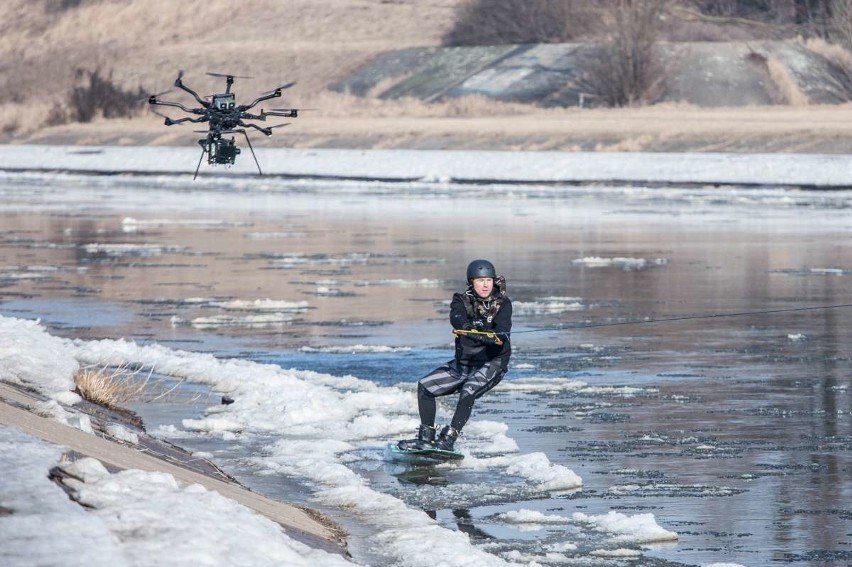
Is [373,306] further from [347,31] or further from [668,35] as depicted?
[347,31]

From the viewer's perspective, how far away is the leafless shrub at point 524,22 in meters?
82.4

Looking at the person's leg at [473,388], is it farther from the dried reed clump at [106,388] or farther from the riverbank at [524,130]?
the riverbank at [524,130]

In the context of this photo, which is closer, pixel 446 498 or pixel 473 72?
pixel 446 498

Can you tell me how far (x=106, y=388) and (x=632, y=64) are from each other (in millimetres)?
58834

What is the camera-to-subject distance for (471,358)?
37.8 ft

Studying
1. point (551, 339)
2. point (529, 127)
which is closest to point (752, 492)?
point (551, 339)

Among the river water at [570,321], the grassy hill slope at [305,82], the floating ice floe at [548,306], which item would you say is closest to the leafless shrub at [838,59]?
the grassy hill slope at [305,82]

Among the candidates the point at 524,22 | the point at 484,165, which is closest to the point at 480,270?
the point at 484,165

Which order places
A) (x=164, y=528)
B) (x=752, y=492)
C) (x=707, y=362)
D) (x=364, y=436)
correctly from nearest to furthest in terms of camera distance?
A: (x=164, y=528), (x=752, y=492), (x=364, y=436), (x=707, y=362)

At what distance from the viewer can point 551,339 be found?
1739cm

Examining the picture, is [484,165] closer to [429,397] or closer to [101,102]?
[101,102]

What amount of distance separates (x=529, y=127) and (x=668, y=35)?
862 inches

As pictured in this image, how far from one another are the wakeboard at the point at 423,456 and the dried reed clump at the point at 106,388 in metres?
2.28

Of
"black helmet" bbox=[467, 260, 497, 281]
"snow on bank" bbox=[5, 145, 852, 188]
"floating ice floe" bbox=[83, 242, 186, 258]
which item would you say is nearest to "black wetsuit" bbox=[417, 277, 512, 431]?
"black helmet" bbox=[467, 260, 497, 281]
